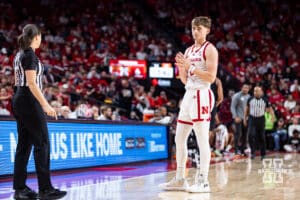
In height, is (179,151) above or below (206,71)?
below

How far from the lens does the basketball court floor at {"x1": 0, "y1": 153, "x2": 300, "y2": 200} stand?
5828mm

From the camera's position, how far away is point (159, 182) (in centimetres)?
736

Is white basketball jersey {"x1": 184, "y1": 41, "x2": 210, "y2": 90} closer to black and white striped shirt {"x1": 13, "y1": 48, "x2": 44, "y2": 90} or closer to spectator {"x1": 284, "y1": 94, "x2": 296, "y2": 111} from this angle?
black and white striped shirt {"x1": 13, "y1": 48, "x2": 44, "y2": 90}

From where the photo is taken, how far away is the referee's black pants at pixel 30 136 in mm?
5527

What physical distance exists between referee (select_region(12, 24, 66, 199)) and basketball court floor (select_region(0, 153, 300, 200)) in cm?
34

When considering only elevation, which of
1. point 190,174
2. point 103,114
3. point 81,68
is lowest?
point 190,174

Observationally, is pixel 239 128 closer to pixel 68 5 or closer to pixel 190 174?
pixel 190 174

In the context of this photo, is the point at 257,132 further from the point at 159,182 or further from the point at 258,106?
the point at 159,182

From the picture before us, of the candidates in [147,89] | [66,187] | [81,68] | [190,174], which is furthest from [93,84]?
[66,187]

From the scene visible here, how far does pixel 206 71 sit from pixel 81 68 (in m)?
12.8

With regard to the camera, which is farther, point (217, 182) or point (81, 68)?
point (81, 68)

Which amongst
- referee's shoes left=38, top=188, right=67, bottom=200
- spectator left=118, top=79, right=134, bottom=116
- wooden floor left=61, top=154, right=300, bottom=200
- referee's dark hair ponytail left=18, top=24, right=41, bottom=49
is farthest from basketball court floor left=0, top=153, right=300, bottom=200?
spectator left=118, top=79, right=134, bottom=116

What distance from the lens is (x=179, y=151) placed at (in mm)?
6570

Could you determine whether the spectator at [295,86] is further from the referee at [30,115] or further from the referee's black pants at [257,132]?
the referee at [30,115]
